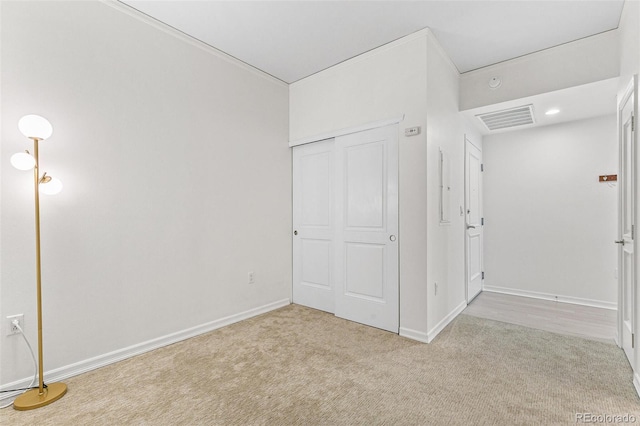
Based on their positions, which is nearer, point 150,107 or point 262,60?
point 150,107

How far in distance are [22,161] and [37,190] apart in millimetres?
192

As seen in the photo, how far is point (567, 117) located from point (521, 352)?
3.09 metres

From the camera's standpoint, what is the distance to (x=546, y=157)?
4141 millimetres

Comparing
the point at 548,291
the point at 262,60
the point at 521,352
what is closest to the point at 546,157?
the point at 548,291

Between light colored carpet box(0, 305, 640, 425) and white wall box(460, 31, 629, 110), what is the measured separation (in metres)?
2.50

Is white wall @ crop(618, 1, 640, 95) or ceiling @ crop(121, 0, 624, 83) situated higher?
ceiling @ crop(121, 0, 624, 83)

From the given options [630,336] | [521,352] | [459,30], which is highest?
[459,30]

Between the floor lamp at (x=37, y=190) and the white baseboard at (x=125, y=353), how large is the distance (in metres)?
0.10

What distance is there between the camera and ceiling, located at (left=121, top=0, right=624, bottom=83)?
244 centimetres

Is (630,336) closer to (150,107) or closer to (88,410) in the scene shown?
(88,410)

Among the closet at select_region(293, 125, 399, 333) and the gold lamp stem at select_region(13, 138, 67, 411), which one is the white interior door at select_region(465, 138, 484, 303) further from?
the gold lamp stem at select_region(13, 138, 67, 411)

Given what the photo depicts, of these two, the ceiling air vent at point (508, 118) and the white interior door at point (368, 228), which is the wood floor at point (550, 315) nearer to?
the white interior door at point (368, 228)

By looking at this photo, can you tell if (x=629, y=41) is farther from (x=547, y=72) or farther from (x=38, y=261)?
(x=38, y=261)

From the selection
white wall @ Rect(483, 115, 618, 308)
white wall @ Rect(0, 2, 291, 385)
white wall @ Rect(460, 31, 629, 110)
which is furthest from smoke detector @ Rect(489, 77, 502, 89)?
white wall @ Rect(0, 2, 291, 385)
